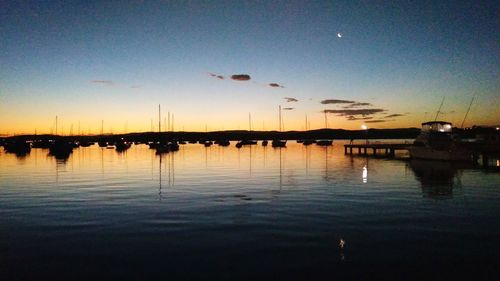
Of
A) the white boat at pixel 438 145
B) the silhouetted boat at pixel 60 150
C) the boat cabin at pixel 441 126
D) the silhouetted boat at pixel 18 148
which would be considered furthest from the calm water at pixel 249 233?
the silhouetted boat at pixel 18 148

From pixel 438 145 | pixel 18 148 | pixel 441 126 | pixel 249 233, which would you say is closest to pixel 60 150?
pixel 18 148

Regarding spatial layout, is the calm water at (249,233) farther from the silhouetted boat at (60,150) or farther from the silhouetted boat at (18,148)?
the silhouetted boat at (18,148)

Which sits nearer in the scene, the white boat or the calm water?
the calm water

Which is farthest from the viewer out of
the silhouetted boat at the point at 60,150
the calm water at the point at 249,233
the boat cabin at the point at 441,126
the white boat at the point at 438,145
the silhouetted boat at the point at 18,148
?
the silhouetted boat at the point at 18,148

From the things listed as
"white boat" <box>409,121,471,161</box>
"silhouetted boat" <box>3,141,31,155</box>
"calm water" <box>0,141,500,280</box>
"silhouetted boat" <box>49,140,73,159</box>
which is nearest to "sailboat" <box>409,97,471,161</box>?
"white boat" <box>409,121,471,161</box>

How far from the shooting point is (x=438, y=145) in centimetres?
5612

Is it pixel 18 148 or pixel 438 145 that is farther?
pixel 18 148

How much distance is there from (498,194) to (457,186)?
443 cm

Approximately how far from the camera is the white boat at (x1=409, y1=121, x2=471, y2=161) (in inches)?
2087

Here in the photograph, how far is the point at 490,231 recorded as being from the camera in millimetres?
15430

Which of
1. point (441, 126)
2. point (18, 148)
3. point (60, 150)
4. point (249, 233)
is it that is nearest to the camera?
point (249, 233)

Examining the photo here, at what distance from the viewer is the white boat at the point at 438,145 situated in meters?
53.0

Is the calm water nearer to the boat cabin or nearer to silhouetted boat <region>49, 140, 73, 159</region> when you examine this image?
the boat cabin

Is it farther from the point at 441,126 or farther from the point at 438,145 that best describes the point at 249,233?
the point at 441,126
